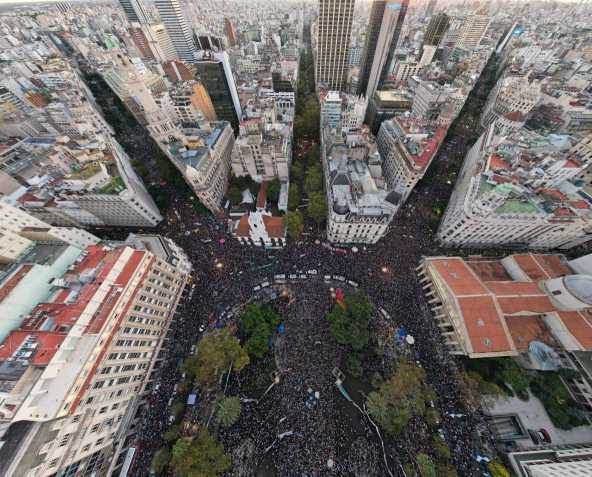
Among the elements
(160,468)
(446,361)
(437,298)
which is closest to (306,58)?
(437,298)

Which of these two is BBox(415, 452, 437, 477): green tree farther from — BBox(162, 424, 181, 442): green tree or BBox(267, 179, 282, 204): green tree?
BBox(267, 179, 282, 204): green tree

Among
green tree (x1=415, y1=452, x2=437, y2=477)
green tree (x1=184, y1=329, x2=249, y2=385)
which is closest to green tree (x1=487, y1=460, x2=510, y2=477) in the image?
green tree (x1=415, y1=452, x2=437, y2=477)

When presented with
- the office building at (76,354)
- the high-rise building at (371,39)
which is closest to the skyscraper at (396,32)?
the high-rise building at (371,39)

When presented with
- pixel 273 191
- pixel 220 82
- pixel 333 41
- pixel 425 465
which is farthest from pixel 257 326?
pixel 333 41

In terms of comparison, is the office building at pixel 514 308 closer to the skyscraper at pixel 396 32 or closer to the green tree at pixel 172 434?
the green tree at pixel 172 434

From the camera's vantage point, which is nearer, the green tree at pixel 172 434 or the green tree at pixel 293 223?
the green tree at pixel 172 434

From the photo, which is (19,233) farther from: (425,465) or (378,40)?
(378,40)
